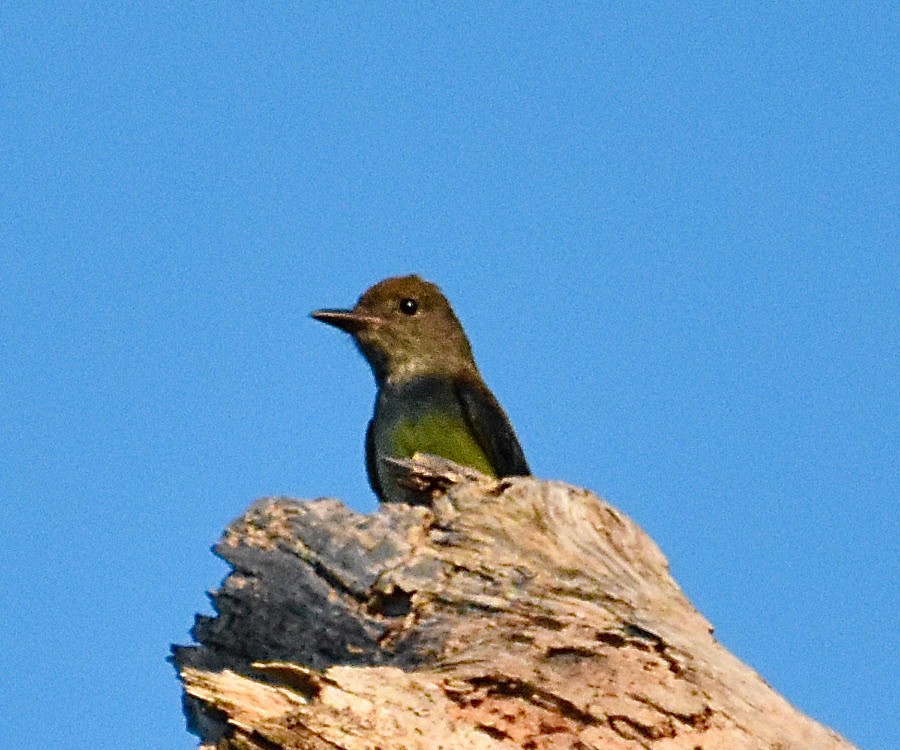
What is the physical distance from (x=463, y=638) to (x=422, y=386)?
19.4ft

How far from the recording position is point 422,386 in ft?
41.9

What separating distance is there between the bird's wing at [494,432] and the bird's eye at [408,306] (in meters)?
0.83

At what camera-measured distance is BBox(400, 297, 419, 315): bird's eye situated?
43.8 feet

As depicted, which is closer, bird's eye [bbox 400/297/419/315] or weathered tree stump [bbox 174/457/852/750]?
weathered tree stump [bbox 174/457/852/750]

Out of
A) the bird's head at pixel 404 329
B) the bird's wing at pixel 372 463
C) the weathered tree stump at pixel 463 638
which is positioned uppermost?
the bird's head at pixel 404 329

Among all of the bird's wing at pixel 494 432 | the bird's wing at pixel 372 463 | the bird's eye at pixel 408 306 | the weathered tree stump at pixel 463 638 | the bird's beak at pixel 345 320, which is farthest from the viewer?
the bird's eye at pixel 408 306

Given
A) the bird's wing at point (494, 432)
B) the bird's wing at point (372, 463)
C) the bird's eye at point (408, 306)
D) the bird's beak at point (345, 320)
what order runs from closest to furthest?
the bird's wing at point (494, 432)
the bird's wing at point (372, 463)
the bird's beak at point (345, 320)
the bird's eye at point (408, 306)

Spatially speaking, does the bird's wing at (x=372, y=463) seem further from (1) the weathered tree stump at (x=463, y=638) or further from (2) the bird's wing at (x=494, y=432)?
(1) the weathered tree stump at (x=463, y=638)

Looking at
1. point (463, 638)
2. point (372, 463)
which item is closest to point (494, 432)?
point (372, 463)

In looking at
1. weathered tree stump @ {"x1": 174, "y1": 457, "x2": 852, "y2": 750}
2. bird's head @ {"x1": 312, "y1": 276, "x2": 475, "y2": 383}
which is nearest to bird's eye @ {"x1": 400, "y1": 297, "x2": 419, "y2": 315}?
bird's head @ {"x1": 312, "y1": 276, "x2": 475, "y2": 383}

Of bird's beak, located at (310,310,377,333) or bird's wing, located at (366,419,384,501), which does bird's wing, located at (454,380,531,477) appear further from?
bird's beak, located at (310,310,377,333)

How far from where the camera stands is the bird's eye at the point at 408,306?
13.3 meters

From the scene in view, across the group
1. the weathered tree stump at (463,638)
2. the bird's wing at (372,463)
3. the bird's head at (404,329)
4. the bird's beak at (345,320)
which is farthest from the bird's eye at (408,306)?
the weathered tree stump at (463,638)

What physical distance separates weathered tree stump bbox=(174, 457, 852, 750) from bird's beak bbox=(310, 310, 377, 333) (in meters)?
5.04
